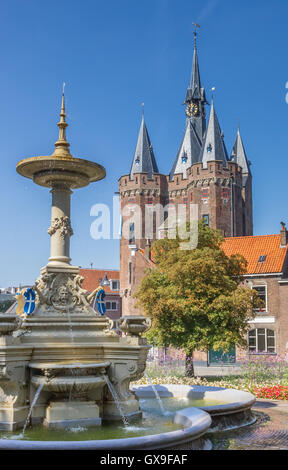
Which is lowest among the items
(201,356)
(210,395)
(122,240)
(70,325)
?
(201,356)

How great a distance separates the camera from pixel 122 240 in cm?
6350

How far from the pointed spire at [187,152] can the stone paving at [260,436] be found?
5643cm

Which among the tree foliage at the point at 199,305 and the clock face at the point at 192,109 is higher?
the clock face at the point at 192,109

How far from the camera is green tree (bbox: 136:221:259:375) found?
73.6ft

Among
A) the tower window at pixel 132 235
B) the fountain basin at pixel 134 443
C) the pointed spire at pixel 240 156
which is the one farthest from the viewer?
the pointed spire at pixel 240 156

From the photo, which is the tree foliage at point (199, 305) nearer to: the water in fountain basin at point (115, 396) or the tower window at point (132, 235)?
the water in fountain basin at point (115, 396)

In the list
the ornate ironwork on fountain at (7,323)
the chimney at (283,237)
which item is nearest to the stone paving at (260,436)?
the ornate ironwork on fountain at (7,323)

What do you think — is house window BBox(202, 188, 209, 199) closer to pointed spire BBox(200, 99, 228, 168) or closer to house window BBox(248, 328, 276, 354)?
pointed spire BBox(200, 99, 228, 168)

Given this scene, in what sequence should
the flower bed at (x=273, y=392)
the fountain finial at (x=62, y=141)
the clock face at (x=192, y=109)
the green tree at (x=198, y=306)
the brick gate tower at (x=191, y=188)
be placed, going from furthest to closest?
the clock face at (x=192, y=109) < the brick gate tower at (x=191, y=188) < the green tree at (x=198, y=306) < the flower bed at (x=273, y=392) < the fountain finial at (x=62, y=141)

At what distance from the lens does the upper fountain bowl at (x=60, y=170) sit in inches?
447

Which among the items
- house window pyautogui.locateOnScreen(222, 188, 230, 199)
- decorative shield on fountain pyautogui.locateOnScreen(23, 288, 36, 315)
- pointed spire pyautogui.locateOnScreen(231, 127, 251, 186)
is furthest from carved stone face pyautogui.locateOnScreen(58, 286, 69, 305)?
pointed spire pyautogui.locateOnScreen(231, 127, 251, 186)

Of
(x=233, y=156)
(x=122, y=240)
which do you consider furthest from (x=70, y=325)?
(x=233, y=156)
